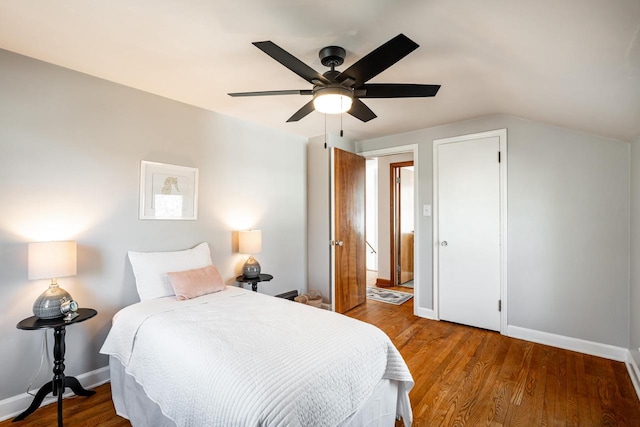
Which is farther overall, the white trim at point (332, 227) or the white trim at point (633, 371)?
the white trim at point (332, 227)

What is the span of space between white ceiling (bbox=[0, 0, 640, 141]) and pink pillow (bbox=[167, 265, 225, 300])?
156 cm

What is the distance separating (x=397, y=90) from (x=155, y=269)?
227 cm

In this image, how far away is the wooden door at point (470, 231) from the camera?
325 cm

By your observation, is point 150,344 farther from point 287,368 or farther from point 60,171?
point 60,171

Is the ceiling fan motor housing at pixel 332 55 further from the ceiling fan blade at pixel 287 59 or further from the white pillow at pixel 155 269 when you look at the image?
the white pillow at pixel 155 269

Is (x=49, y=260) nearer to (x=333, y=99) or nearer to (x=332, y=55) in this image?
(x=333, y=99)

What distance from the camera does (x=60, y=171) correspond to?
84.7 inches

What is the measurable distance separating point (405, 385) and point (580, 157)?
106 inches

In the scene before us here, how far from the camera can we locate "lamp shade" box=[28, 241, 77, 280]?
1812 mm

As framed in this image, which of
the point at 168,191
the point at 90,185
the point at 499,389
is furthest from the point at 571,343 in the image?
the point at 90,185

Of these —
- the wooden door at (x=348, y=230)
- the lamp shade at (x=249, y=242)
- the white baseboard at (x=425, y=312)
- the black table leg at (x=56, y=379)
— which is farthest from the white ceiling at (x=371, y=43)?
the white baseboard at (x=425, y=312)

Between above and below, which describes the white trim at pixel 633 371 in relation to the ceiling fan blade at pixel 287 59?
below

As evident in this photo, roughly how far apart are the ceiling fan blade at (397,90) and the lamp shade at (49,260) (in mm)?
2165

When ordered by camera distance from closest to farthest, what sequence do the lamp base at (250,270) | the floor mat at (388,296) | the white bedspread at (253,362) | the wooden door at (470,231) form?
the white bedspread at (253,362)
the lamp base at (250,270)
the wooden door at (470,231)
the floor mat at (388,296)
